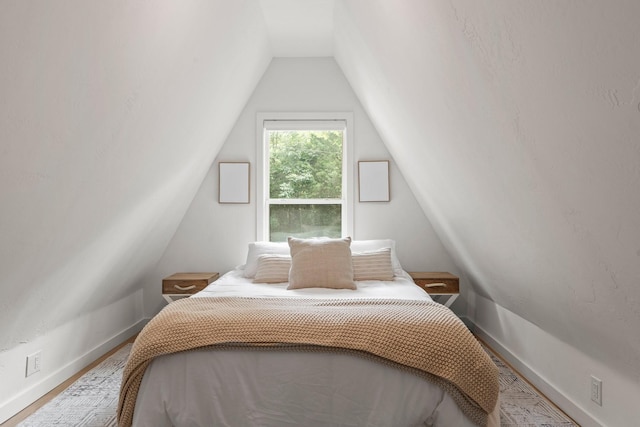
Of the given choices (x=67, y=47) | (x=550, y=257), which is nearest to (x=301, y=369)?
(x=550, y=257)

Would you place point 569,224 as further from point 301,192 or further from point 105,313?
point 105,313

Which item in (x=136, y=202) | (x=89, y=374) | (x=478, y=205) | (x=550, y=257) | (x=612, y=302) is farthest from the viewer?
(x=89, y=374)

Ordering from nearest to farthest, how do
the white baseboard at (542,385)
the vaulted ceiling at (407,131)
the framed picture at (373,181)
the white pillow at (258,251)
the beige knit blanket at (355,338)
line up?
the vaulted ceiling at (407,131) → the beige knit blanket at (355,338) → the white baseboard at (542,385) → the white pillow at (258,251) → the framed picture at (373,181)

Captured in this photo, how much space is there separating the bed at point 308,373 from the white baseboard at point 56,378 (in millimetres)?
799

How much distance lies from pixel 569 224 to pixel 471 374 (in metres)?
0.79

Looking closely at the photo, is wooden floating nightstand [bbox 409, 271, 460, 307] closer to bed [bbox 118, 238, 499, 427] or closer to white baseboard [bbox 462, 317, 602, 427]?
white baseboard [bbox 462, 317, 602, 427]

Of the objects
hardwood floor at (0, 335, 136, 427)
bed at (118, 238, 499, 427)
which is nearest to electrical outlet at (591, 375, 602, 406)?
bed at (118, 238, 499, 427)

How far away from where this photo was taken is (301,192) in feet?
13.9

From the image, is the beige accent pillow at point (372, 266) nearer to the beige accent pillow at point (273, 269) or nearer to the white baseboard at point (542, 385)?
the beige accent pillow at point (273, 269)

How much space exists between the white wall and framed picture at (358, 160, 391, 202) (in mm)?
61

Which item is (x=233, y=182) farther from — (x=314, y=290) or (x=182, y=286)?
(x=314, y=290)

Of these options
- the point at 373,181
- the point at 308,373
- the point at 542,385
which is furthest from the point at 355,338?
the point at 373,181

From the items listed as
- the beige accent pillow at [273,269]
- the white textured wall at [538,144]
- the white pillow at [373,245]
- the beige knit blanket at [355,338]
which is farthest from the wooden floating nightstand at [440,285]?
the beige knit blanket at [355,338]

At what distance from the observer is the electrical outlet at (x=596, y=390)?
2.11m
